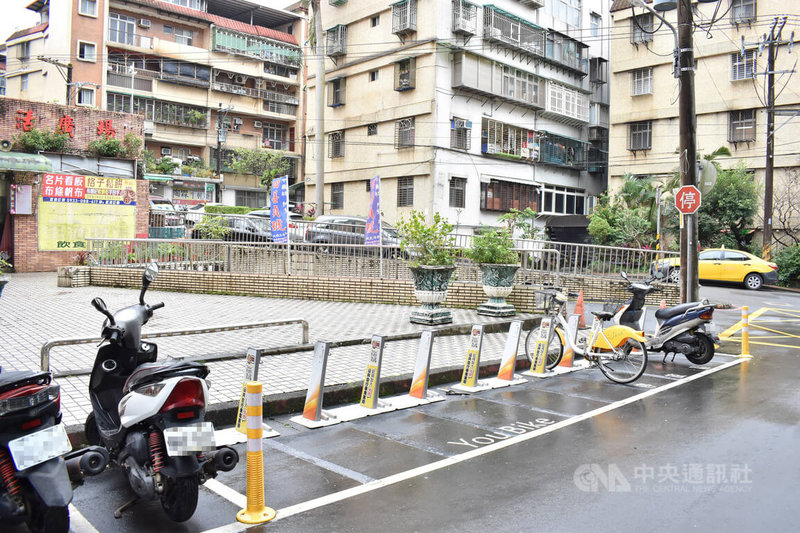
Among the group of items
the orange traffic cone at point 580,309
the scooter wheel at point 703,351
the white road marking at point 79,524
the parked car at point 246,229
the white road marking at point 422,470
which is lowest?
the white road marking at point 79,524

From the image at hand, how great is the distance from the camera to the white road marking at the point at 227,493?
4598 millimetres

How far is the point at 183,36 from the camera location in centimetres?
4856

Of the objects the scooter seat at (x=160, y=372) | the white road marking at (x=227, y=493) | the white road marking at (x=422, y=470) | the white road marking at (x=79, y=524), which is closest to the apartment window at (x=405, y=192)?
the white road marking at (x=422, y=470)

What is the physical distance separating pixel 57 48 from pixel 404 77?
2560 centimetres

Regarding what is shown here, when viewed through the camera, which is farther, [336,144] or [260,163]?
[260,163]

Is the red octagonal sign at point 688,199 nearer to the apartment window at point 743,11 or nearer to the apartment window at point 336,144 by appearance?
the apartment window at point 743,11

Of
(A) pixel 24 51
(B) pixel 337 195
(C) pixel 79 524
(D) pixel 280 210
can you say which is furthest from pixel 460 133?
(A) pixel 24 51

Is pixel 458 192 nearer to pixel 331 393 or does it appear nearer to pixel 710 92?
pixel 710 92

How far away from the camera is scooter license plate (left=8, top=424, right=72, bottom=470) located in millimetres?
3623

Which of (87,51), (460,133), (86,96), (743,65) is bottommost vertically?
(460,133)

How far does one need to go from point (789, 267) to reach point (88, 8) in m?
45.0

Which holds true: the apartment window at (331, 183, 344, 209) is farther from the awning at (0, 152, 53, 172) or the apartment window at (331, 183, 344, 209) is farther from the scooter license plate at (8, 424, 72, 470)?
the scooter license plate at (8, 424, 72, 470)

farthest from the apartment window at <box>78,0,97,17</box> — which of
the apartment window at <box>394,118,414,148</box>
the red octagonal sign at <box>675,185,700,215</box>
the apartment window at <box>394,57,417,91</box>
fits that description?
the red octagonal sign at <box>675,185,700,215</box>

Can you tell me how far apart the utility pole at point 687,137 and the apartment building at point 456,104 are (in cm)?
1969
